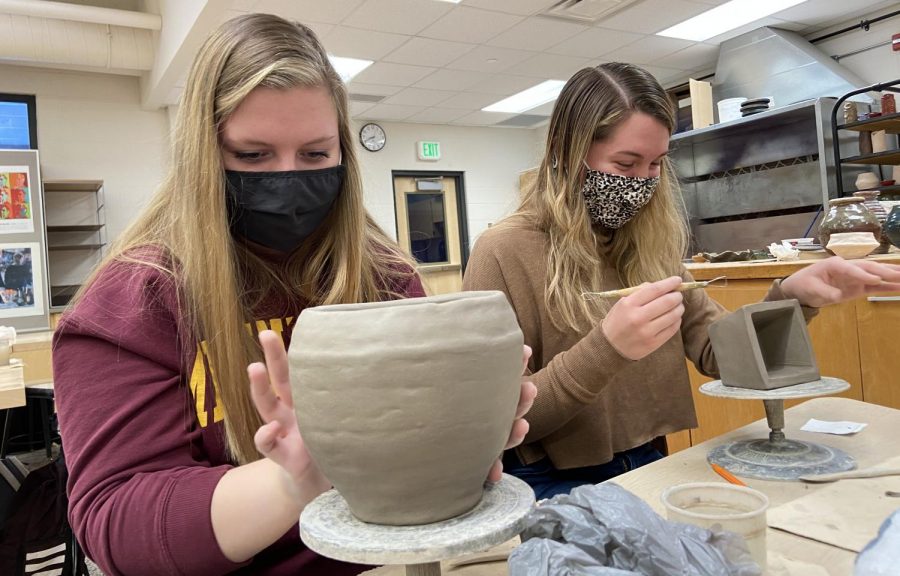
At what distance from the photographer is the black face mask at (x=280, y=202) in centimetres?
97

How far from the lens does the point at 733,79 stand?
19.8ft

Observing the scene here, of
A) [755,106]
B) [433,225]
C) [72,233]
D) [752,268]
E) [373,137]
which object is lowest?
[752,268]

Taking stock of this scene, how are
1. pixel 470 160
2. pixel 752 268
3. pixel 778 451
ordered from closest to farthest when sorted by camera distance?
pixel 778 451, pixel 752 268, pixel 470 160

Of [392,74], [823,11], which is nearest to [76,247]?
[392,74]

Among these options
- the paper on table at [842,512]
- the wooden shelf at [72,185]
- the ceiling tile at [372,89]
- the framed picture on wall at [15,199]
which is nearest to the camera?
the paper on table at [842,512]

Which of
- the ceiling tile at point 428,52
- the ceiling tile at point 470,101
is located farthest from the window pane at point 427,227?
the ceiling tile at point 428,52

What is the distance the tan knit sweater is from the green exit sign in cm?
675

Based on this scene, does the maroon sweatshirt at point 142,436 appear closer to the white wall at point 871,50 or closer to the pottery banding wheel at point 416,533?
the pottery banding wheel at point 416,533

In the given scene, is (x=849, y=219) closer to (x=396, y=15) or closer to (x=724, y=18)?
(x=396, y=15)

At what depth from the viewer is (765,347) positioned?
1.23 metres

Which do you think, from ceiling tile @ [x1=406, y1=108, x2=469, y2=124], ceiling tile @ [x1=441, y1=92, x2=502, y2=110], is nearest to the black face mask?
ceiling tile @ [x1=441, y1=92, x2=502, y2=110]

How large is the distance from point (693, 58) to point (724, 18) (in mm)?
942

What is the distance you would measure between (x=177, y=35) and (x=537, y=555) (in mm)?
5091

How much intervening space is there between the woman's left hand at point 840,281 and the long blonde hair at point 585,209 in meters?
0.36
